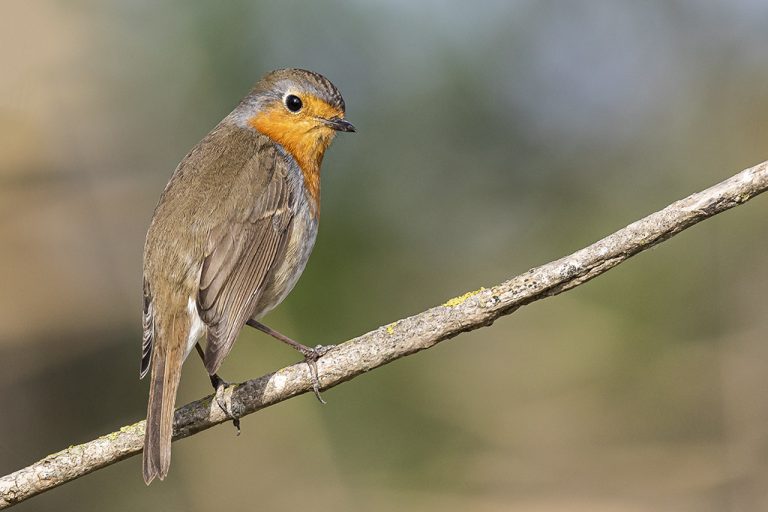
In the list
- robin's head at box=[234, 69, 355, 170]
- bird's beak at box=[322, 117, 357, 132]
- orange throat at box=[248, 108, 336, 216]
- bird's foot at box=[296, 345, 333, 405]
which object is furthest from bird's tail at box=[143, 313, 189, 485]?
bird's beak at box=[322, 117, 357, 132]

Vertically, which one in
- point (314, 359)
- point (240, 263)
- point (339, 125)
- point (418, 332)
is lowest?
point (418, 332)

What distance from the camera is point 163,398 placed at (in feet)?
10.8

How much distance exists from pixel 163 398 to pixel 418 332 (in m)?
0.93

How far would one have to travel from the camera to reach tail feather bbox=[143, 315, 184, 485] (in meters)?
3.16

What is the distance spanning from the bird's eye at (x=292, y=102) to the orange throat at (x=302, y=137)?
0.11 ft

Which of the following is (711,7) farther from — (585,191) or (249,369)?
(249,369)

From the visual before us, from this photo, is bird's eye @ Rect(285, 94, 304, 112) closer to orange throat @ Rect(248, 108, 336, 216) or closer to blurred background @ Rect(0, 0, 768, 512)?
orange throat @ Rect(248, 108, 336, 216)

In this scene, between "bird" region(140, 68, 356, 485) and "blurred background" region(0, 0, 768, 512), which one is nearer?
"bird" region(140, 68, 356, 485)

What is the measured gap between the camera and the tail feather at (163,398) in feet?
10.4

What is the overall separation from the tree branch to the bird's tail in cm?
10

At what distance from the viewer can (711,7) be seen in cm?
788

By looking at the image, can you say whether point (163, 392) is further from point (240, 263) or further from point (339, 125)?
point (339, 125)

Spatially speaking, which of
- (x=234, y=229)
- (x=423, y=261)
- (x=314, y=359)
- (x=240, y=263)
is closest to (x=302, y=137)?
(x=234, y=229)

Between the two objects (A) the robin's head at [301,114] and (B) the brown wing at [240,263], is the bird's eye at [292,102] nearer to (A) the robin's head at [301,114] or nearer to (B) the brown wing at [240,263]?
(A) the robin's head at [301,114]
